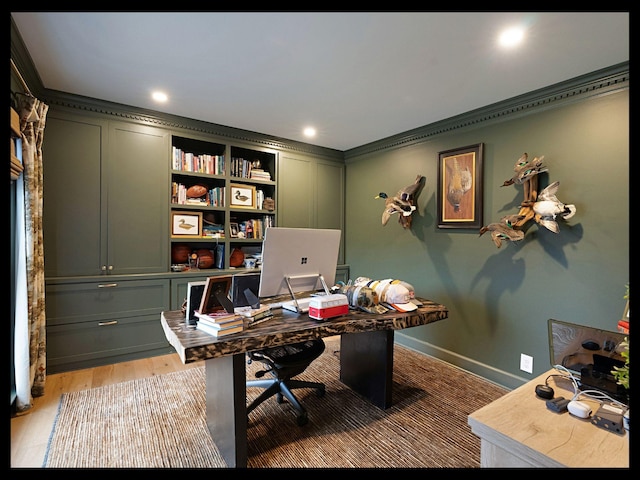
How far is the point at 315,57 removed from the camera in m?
2.03

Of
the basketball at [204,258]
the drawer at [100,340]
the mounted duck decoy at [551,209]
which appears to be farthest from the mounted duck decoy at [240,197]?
the mounted duck decoy at [551,209]

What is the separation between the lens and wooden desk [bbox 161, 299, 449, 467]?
1.44 metres

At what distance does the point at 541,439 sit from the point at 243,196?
3.34 meters

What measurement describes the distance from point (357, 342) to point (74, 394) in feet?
7.32

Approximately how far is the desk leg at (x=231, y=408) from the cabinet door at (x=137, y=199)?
5.83ft

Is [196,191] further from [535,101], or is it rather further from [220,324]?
[535,101]

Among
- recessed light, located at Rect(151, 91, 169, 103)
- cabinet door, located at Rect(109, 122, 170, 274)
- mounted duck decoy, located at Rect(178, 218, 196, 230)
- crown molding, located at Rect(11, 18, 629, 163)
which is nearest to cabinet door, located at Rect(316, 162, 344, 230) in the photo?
crown molding, located at Rect(11, 18, 629, 163)

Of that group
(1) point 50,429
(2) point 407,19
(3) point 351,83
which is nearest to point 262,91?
(3) point 351,83

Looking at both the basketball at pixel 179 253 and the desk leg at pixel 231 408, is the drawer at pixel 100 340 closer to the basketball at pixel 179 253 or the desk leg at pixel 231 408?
the basketball at pixel 179 253

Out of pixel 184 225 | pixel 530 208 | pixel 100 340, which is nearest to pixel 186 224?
pixel 184 225

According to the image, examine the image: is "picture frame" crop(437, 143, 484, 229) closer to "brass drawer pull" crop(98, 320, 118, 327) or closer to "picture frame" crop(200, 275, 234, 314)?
"picture frame" crop(200, 275, 234, 314)

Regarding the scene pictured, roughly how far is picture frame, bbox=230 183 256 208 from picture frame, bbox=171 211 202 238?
429 millimetres

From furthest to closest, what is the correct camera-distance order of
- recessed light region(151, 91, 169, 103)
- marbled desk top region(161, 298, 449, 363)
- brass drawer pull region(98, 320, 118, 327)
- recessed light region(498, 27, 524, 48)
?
brass drawer pull region(98, 320, 118, 327), recessed light region(151, 91, 169, 103), recessed light region(498, 27, 524, 48), marbled desk top region(161, 298, 449, 363)

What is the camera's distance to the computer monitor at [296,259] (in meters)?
1.80
